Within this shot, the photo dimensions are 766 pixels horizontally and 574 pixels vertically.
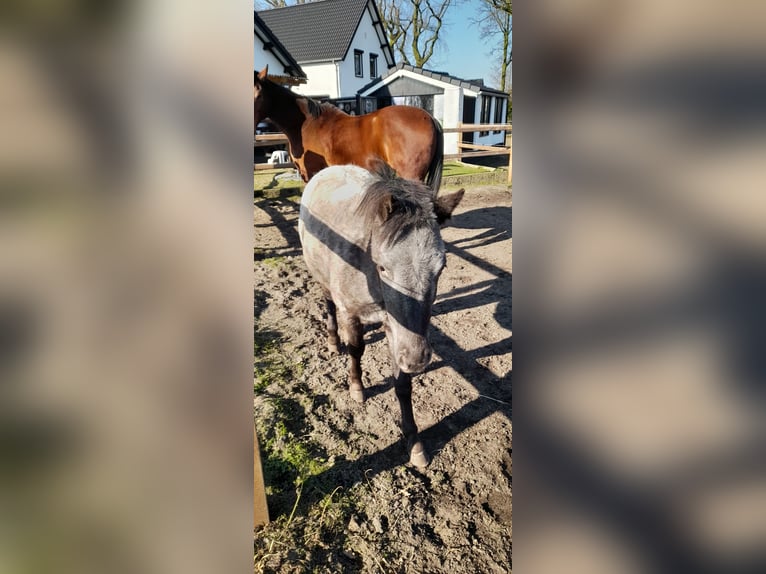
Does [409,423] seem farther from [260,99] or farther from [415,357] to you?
[260,99]

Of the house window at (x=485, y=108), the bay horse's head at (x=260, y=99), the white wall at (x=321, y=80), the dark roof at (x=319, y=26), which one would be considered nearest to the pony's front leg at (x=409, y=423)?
the bay horse's head at (x=260, y=99)

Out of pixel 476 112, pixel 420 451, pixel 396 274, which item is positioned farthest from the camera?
pixel 476 112

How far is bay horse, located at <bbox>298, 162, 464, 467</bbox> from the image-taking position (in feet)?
6.59

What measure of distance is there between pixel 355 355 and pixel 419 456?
85 centimetres

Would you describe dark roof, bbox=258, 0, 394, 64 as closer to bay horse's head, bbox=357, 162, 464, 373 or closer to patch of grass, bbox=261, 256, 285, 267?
patch of grass, bbox=261, 256, 285, 267

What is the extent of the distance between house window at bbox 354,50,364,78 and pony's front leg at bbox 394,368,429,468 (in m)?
23.9
